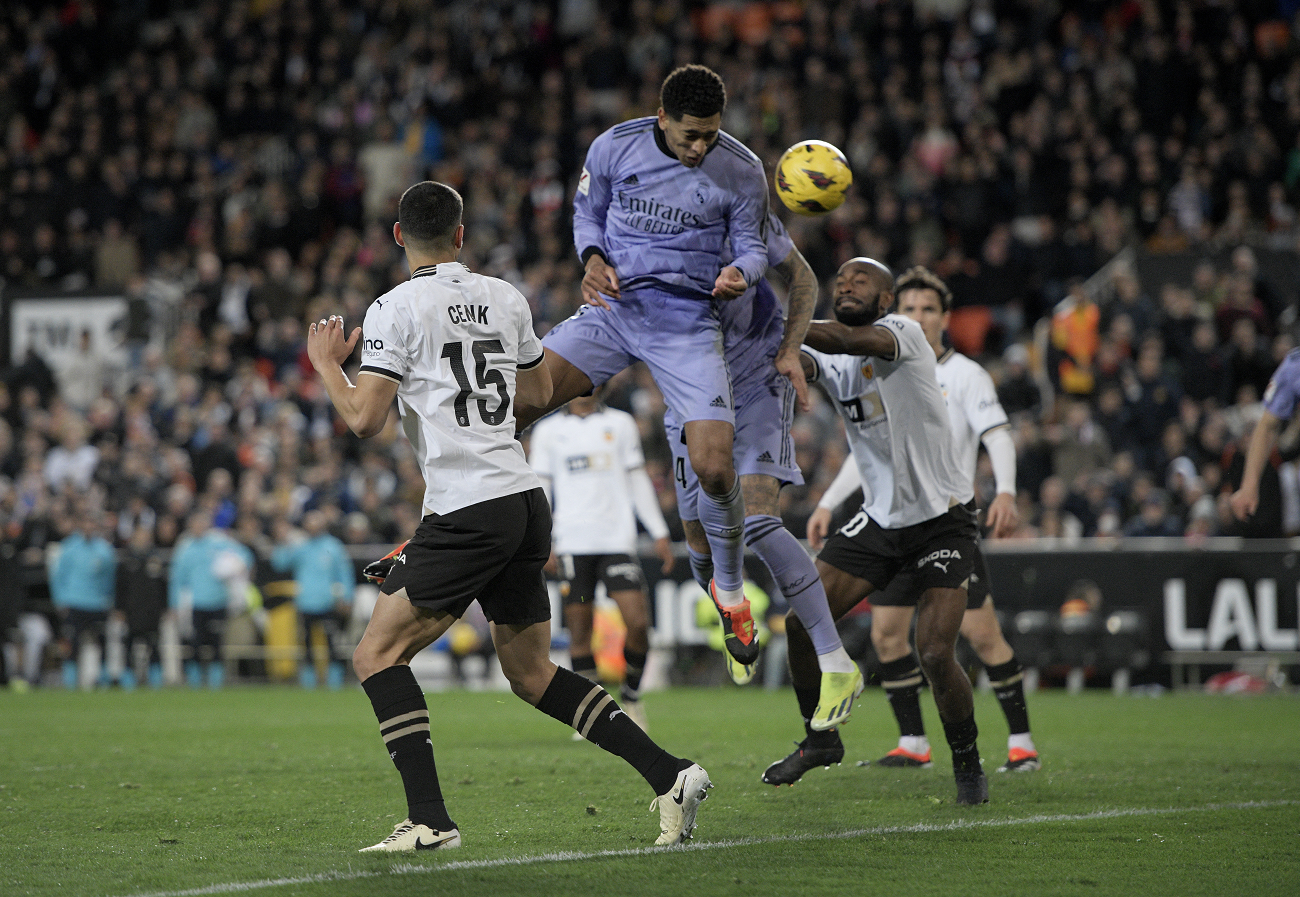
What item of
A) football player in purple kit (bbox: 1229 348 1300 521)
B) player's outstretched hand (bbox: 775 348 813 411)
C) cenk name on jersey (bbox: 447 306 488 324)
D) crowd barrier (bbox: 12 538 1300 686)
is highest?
cenk name on jersey (bbox: 447 306 488 324)

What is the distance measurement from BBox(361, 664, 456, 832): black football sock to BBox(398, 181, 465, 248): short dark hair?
1518mm

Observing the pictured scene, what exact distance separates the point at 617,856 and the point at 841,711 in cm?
167

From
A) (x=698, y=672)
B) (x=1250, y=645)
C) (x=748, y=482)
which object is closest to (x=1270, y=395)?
(x=748, y=482)

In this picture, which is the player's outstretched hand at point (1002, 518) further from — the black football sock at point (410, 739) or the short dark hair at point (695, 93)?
the black football sock at point (410, 739)

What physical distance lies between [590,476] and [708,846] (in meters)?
5.76

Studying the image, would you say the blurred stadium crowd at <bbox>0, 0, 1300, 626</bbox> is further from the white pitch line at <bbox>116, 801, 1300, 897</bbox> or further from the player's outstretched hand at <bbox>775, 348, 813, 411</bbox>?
the player's outstretched hand at <bbox>775, 348, 813, 411</bbox>

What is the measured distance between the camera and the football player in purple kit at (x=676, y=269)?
6695 millimetres

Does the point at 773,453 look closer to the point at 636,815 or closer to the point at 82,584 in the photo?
the point at 636,815

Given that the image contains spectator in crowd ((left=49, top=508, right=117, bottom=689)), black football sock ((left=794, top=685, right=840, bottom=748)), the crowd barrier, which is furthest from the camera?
spectator in crowd ((left=49, top=508, right=117, bottom=689))

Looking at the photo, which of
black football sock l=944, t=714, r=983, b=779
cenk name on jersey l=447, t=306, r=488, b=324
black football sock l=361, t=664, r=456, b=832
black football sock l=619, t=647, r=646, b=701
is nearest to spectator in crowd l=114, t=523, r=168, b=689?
black football sock l=619, t=647, r=646, b=701

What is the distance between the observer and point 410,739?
5422 millimetres

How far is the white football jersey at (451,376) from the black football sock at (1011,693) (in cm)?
400

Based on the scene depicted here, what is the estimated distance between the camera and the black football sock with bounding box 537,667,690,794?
5.59 metres

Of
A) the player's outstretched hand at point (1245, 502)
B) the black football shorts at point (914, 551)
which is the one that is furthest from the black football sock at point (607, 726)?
the player's outstretched hand at point (1245, 502)
